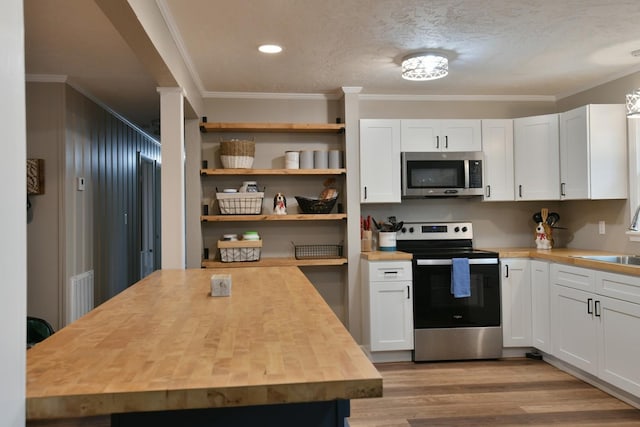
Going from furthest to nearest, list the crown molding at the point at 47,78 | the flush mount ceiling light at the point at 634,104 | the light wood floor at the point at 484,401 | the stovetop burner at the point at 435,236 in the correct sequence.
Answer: the stovetop burner at the point at 435,236 < the crown molding at the point at 47,78 < the flush mount ceiling light at the point at 634,104 < the light wood floor at the point at 484,401

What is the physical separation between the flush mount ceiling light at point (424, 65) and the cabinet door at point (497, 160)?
1104mm

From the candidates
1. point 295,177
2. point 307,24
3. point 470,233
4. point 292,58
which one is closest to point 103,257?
point 295,177

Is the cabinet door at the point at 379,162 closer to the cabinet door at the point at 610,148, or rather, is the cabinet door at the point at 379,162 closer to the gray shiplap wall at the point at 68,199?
the cabinet door at the point at 610,148

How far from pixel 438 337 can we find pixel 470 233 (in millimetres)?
1066

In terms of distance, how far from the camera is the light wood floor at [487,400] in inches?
111

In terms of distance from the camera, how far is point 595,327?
3.20 metres

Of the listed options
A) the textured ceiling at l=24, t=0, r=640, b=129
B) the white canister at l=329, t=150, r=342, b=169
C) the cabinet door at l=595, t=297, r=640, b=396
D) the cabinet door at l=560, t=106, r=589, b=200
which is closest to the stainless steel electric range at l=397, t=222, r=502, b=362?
the cabinet door at l=560, t=106, r=589, b=200

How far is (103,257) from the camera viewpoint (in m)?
4.66

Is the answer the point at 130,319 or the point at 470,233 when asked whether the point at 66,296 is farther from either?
the point at 470,233

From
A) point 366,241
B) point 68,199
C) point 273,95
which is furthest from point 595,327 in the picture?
point 68,199

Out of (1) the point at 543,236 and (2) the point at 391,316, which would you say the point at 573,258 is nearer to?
(1) the point at 543,236

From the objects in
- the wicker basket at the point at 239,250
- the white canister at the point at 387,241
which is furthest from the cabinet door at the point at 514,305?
the wicker basket at the point at 239,250

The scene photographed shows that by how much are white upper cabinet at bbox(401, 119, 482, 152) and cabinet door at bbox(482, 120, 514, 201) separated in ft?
0.27

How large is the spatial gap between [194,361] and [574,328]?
3190 mm
